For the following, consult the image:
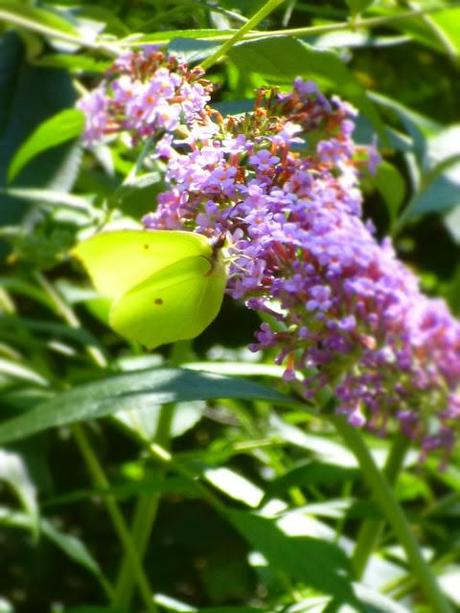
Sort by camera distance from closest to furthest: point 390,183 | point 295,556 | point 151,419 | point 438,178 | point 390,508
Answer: point 295,556
point 390,508
point 390,183
point 151,419
point 438,178

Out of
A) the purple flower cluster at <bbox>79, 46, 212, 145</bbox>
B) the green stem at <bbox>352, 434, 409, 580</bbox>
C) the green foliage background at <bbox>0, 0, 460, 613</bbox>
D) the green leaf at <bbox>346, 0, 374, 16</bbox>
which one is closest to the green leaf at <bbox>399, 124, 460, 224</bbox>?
the green foliage background at <bbox>0, 0, 460, 613</bbox>

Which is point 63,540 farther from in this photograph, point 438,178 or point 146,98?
point 146,98

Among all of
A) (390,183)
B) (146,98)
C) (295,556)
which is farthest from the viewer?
(390,183)

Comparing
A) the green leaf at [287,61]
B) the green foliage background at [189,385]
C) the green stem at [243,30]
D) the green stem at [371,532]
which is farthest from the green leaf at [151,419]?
the green stem at [243,30]

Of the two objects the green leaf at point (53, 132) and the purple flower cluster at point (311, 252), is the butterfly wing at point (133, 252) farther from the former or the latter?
the green leaf at point (53, 132)

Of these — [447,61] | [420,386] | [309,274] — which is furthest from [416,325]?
[447,61]

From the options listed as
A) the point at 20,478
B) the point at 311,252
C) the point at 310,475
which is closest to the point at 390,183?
the point at 310,475

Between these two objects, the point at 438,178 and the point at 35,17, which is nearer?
the point at 35,17

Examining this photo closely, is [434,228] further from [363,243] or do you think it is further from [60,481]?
[363,243]
